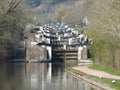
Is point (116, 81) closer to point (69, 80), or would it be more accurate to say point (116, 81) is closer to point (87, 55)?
point (69, 80)

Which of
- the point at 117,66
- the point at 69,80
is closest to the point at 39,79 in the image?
the point at 69,80

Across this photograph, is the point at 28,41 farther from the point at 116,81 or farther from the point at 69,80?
the point at 116,81

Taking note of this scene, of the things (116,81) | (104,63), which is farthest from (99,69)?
(116,81)

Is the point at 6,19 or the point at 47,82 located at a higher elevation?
the point at 6,19

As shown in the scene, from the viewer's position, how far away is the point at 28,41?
87.1m

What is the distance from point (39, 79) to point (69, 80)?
9.30 feet

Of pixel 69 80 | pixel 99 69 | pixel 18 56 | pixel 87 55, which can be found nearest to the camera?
pixel 69 80

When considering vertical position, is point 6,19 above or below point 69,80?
above

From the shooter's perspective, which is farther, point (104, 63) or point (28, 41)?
point (28, 41)

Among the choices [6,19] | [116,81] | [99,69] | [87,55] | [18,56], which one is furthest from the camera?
[18,56]

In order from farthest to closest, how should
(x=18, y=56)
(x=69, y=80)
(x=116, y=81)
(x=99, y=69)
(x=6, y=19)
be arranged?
(x=18, y=56) → (x=99, y=69) → (x=69, y=80) → (x=6, y=19) → (x=116, y=81)

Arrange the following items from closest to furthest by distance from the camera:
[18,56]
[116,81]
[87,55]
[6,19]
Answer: [116,81] → [6,19] → [87,55] → [18,56]

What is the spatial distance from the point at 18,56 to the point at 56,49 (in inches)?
269

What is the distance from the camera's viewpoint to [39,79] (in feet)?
152
